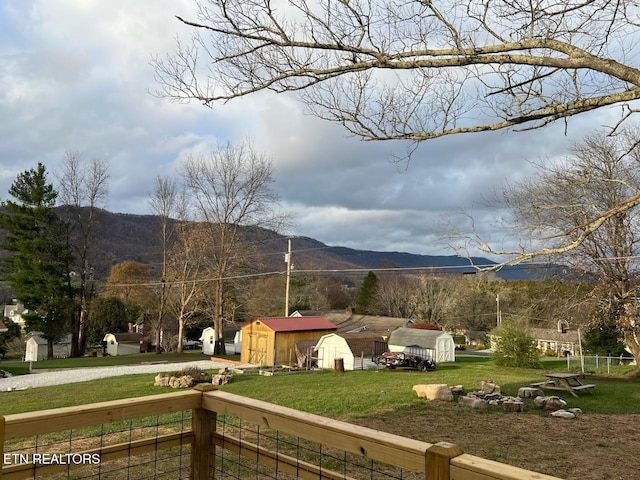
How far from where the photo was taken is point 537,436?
24.2ft

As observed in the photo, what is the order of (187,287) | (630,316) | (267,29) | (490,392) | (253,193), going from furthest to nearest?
(187,287) < (253,193) < (630,316) < (490,392) < (267,29)

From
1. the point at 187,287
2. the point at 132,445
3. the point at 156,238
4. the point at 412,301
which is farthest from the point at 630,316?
the point at 412,301

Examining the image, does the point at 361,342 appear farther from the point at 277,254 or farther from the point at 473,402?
the point at 473,402

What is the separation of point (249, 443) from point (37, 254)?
31.4 metres

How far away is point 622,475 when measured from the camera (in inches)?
217

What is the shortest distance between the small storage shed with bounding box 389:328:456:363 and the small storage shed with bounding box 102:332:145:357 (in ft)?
80.0

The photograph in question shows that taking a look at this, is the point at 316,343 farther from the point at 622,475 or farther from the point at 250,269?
the point at 622,475

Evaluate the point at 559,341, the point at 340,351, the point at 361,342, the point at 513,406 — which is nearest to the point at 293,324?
the point at 340,351

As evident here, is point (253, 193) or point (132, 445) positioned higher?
point (253, 193)

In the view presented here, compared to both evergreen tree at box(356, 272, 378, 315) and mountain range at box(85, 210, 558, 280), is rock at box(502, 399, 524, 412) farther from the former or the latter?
evergreen tree at box(356, 272, 378, 315)

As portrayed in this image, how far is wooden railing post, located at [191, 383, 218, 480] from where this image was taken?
9.33 feet

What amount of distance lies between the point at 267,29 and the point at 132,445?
12.3 ft

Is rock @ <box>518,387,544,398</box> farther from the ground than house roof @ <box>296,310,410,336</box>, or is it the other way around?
rock @ <box>518,387,544,398</box>

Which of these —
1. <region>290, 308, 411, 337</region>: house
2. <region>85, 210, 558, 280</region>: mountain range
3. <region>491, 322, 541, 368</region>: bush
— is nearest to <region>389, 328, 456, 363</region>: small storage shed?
<region>85, 210, 558, 280</region>: mountain range
